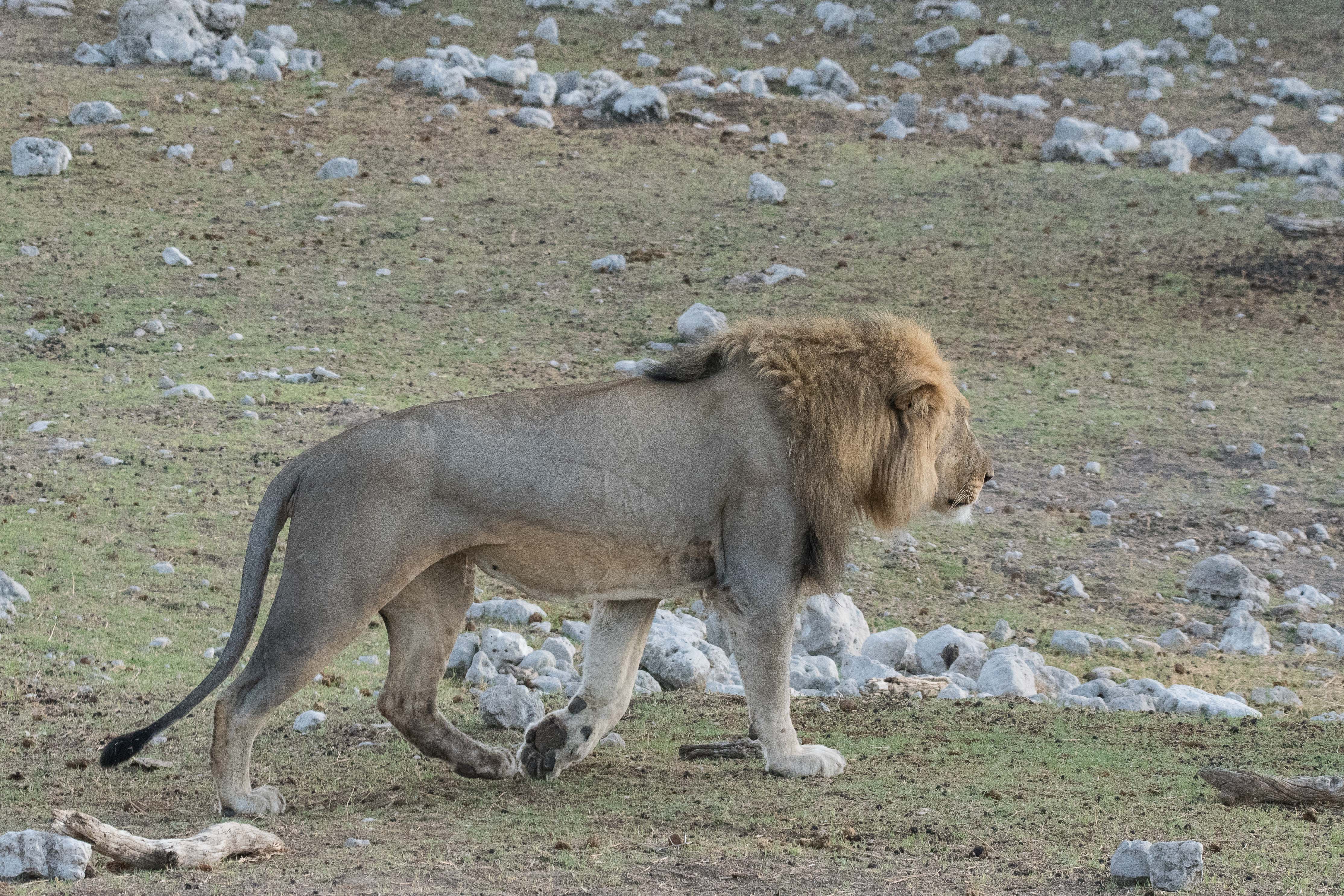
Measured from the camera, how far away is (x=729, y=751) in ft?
19.9

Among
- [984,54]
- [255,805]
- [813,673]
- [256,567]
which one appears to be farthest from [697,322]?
[984,54]

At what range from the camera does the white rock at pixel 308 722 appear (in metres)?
6.40

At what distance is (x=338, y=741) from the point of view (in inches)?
246

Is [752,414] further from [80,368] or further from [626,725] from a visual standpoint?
[80,368]

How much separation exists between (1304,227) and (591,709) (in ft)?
41.5

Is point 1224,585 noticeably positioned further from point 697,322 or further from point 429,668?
point 429,668

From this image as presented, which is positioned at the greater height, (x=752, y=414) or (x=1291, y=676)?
(x=752, y=414)

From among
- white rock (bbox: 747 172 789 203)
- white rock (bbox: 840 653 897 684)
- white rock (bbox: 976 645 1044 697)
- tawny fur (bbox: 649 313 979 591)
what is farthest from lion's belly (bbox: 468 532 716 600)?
white rock (bbox: 747 172 789 203)

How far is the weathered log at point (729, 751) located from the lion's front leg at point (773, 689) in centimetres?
23

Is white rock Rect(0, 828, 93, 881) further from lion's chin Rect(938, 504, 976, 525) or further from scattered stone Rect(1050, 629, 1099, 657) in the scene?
scattered stone Rect(1050, 629, 1099, 657)

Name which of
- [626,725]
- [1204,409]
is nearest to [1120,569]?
[1204,409]

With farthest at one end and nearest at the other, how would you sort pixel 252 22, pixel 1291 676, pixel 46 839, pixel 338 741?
pixel 252 22 < pixel 1291 676 < pixel 338 741 < pixel 46 839

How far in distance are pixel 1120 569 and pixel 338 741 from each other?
523cm

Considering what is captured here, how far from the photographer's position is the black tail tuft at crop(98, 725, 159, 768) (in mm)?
5047
